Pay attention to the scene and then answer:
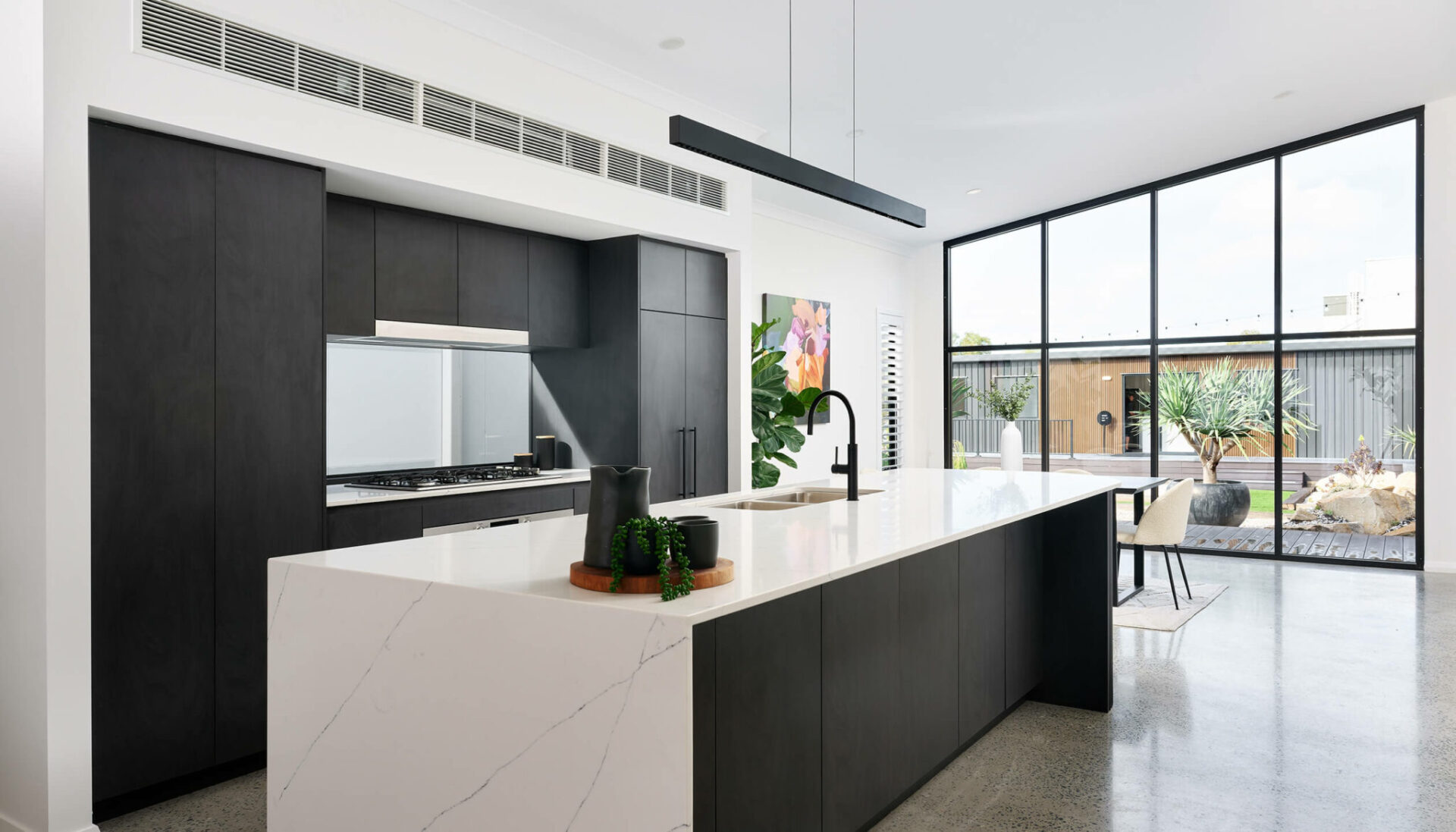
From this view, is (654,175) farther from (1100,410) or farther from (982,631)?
(1100,410)

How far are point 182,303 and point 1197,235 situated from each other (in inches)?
304

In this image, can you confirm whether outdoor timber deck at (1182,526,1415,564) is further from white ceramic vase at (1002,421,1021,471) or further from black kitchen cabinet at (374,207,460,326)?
black kitchen cabinet at (374,207,460,326)

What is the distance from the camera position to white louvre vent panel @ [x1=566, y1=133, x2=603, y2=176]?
4.36 m

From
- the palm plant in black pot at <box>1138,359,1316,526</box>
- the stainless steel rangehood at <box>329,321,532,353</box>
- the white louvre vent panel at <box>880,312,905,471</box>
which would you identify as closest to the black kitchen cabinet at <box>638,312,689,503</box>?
the stainless steel rangehood at <box>329,321,532,353</box>

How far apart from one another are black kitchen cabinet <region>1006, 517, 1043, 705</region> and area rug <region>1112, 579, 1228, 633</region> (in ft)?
4.11

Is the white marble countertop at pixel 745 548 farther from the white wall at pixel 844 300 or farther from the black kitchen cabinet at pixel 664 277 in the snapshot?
the white wall at pixel 844 300

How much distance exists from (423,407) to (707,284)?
6.20 feet

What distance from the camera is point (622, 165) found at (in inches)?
184

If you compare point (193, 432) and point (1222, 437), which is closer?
point (193, 432)

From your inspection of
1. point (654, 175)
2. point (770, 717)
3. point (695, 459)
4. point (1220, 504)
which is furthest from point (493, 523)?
point (1220, 504)

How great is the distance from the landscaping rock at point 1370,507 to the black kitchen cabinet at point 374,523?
23.5 ft

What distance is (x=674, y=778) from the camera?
59.5 inches

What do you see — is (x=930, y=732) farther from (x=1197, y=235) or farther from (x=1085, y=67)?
(x=1197, y=235)

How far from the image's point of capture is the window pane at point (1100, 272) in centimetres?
789
